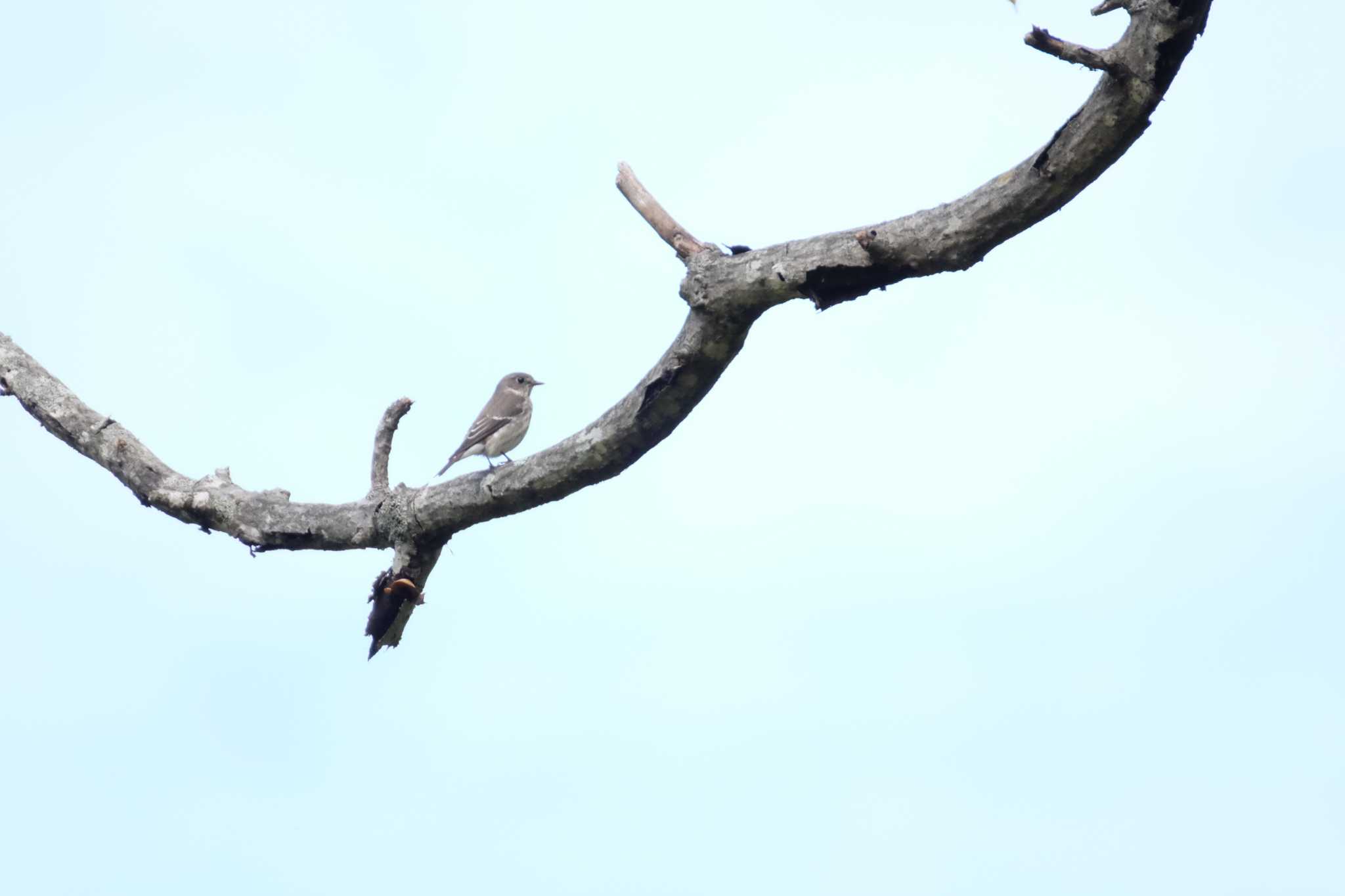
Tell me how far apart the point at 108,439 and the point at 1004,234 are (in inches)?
226

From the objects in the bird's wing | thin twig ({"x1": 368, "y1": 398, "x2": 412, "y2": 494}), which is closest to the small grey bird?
the bird's wing

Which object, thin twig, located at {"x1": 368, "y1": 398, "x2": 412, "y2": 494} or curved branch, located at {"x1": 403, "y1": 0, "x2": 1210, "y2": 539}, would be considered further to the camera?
thin twig, located at {"x1": 368, "y1": 398, "x2": 412, "y2": 494}

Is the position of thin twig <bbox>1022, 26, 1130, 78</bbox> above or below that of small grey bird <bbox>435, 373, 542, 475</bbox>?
below

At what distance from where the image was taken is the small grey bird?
34.5ft

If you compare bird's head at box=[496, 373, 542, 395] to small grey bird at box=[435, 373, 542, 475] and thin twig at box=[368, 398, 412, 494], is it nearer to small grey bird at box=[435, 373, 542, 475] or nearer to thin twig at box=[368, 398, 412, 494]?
small grey bird at box=[435, 373, 542, 475]

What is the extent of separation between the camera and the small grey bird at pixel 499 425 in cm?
1051

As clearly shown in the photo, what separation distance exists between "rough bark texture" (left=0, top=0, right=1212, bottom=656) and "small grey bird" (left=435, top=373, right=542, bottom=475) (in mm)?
2502

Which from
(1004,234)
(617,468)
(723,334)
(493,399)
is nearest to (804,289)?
(723,334)

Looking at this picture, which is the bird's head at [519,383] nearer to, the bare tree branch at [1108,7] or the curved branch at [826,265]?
the curved branch at [826,265]

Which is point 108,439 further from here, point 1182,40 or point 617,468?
point 1182,40

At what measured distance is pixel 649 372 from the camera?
20.4ft

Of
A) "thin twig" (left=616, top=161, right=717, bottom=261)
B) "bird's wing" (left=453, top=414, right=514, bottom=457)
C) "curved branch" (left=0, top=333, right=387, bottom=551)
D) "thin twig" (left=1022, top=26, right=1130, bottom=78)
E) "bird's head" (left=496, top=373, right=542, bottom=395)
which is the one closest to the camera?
"thin twig" (left=1022, top=26, right=1130, bottom=78)

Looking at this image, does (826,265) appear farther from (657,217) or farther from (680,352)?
(657,217)

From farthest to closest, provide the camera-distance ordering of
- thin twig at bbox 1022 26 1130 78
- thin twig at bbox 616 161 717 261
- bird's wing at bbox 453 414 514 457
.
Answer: bird's wing at bbox 453 414 514 457, thin twig at bbox 616 161 717 261, thin twig at bbox 1022 26 1130 78
